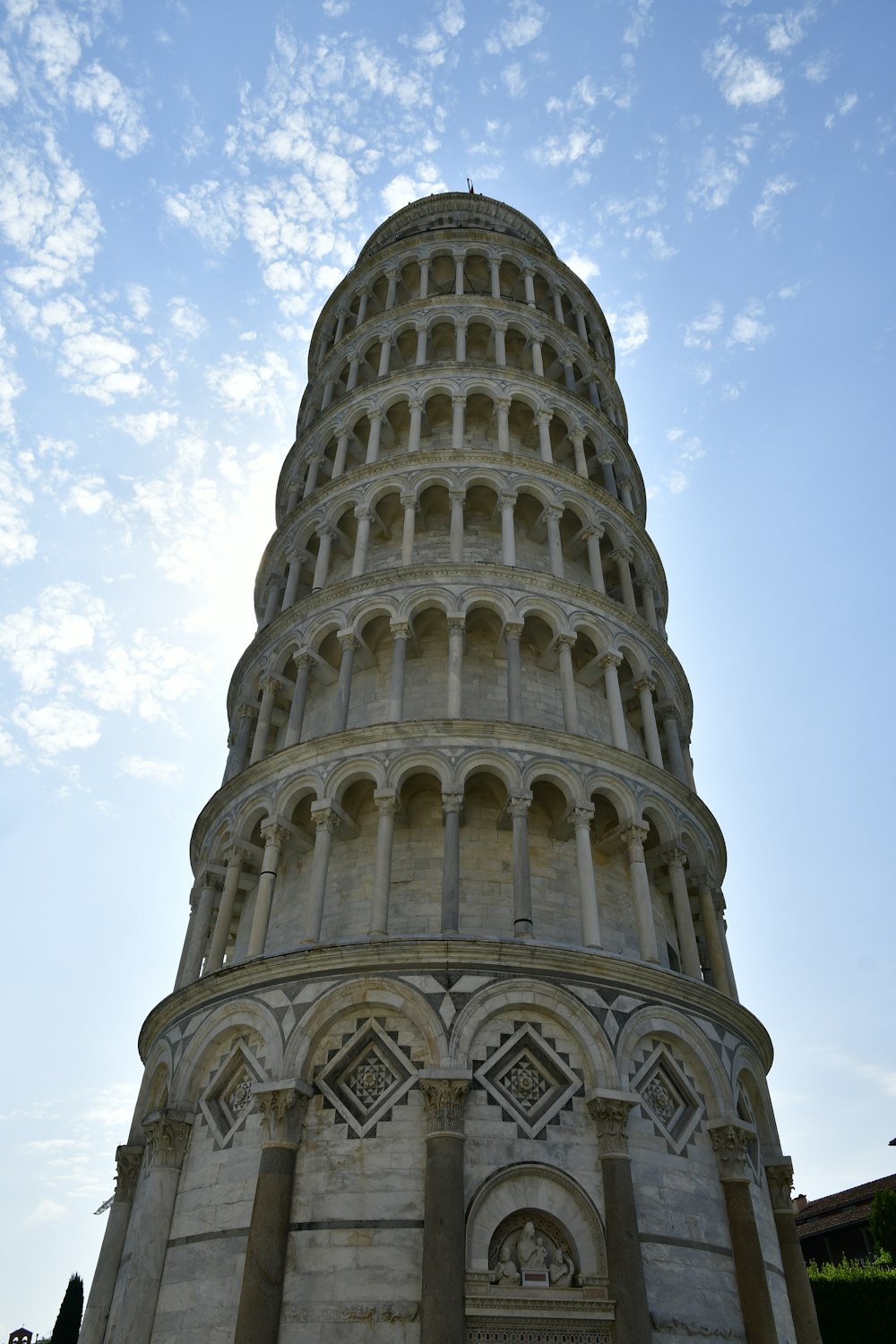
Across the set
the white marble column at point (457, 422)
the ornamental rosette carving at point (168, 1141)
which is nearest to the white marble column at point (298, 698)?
the white marble column at point (457, 422)

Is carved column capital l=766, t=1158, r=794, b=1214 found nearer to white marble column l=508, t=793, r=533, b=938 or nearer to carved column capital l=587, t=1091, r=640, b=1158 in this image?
carved column capital l=587, t=1091, r=640, b=1158

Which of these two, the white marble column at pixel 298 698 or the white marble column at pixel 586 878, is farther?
the white marble column at pixel 298 698

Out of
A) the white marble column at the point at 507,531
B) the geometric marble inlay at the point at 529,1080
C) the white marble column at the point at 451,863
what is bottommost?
the geometric marble inlay at the point at 529,1080

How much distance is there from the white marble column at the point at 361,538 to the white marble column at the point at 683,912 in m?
8.21

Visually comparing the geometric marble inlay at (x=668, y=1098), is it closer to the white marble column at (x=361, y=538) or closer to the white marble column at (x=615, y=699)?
the white marble column at (x=615, y=699)

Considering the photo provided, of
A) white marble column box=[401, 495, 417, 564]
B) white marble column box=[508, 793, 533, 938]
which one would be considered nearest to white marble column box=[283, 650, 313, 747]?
white marble column box=[401, 495, 417, 564]

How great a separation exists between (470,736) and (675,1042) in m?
5.80

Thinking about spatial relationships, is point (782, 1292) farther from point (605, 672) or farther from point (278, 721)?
point (278, 721)

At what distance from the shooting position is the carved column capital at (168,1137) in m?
14.5

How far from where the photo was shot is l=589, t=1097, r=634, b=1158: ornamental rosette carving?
13188 millimetres

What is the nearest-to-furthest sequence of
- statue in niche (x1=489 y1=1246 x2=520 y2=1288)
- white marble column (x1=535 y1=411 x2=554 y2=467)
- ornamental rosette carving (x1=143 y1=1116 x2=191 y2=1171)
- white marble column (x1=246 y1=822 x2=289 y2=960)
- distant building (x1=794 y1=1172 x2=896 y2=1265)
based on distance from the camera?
statue in niche (x1=489 y1=1246 x2=520 y2=1288)
ornamental rosette carving (x1=143 y1=1116 x2=191 y2=1171)
white marble column (x1=246 y1=822 x2=289 y2=960)
white marble column (x1=535 y1=411 x2=554 y2=467)
distant building (x1=794 y1=1172 x2=896 y2=1265)

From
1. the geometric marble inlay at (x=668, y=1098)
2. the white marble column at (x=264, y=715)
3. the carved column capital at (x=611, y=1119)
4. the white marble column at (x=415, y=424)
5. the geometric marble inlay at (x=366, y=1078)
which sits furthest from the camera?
the white marble column at (x=415, y=424)

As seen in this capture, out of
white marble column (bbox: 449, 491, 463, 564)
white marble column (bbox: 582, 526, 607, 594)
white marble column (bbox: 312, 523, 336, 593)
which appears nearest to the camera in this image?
white marble column (bbox: 449, 491, 463, 564)

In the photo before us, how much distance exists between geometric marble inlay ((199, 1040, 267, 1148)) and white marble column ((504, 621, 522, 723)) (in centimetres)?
686
